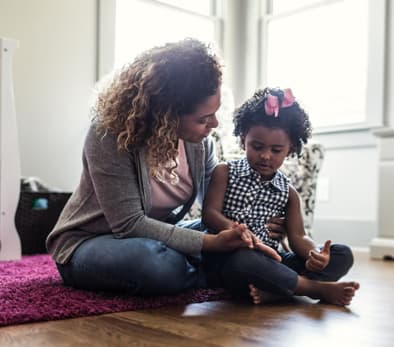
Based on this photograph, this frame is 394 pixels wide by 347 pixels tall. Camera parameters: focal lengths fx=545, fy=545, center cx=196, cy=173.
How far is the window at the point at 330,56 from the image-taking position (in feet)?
9.26

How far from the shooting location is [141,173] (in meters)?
1.22

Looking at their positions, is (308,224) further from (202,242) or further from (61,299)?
(61,299)

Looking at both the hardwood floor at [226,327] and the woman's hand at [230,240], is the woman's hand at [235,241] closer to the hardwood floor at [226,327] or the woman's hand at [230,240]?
the woman's hand at [230,240]

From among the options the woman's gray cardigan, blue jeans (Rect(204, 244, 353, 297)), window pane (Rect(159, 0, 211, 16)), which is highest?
window pane (Rect(159, 0, 211, 16))

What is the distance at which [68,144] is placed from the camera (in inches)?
107

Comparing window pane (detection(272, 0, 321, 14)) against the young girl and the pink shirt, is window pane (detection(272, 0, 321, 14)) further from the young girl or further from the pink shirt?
the pink shirt

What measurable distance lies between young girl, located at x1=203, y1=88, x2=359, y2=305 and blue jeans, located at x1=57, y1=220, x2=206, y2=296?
11cm

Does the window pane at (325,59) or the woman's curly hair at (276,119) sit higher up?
the window pane at (325,59)

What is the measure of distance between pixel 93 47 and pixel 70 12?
0.67ft

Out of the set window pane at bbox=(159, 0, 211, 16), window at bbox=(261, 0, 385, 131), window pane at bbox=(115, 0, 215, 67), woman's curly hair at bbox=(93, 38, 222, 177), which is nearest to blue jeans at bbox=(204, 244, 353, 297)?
woman's curly hair at bbox=(93, 38, 222, 177)

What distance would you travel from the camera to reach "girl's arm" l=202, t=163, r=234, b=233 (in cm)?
127

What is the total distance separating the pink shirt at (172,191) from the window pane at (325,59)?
62.6 inches

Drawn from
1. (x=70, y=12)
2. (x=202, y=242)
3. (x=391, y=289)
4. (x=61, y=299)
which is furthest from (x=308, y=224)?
(x=70, y=12)

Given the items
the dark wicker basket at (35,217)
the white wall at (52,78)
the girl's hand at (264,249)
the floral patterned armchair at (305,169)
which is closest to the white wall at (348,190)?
the floral patterned armchair at (305,169)
